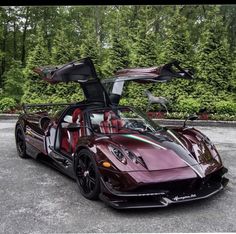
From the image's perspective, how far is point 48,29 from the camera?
957 inches

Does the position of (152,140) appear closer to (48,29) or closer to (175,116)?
(175,116)

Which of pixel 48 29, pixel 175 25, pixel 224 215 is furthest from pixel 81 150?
pixel 48 29

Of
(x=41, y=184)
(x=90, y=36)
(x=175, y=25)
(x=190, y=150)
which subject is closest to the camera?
(x=190, y=150)

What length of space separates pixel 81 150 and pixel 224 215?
190 centimetres

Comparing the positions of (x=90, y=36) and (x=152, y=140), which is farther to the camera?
(x=90, y=36)

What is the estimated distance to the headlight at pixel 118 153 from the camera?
4359 millimetres

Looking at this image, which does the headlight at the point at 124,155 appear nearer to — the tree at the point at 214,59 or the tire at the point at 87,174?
the tire at the point at 87,174

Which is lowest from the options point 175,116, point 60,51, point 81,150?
point 175,116

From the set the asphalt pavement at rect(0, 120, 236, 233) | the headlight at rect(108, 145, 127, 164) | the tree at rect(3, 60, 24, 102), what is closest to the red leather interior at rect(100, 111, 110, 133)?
the headlight at rect(108, 145, 127, 164)

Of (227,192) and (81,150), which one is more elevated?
(81,150)

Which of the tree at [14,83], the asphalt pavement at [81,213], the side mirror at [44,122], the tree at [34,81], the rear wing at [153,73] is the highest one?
the rear wing at [153,73]

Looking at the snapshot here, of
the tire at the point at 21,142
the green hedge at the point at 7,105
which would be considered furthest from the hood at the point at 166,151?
the green hedge at the point at 7,105

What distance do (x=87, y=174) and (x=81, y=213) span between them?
1.86 ft

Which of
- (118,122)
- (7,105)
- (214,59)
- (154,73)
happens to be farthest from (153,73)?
(7,105)
